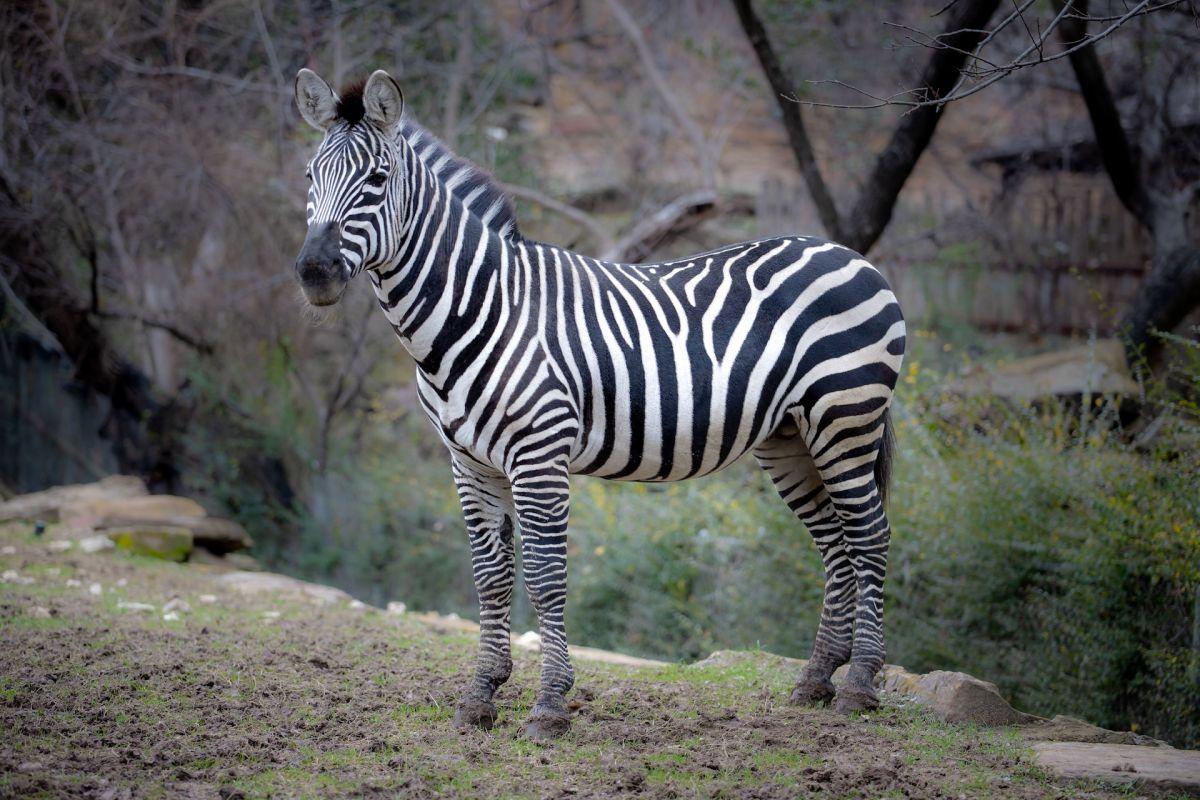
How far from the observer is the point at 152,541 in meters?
9.71

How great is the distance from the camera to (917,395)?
8398mm

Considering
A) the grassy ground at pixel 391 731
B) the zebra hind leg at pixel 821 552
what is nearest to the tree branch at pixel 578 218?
the grassy ground at pixel 391 731

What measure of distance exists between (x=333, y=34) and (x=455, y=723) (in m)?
9.16

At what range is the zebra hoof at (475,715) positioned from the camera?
470cm

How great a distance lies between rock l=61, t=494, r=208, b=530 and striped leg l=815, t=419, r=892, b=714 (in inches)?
288

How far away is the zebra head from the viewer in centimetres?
426

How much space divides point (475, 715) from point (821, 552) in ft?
6.75

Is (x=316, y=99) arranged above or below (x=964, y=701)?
above

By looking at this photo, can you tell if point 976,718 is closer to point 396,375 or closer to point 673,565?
point 673,565

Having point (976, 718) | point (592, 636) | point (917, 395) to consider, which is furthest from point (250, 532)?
point (976, 718)

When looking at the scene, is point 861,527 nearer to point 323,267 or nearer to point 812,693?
point 812,693

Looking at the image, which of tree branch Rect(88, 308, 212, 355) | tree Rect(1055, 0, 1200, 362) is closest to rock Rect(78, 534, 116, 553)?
tree branch Rect(88, 308, 212, 355)

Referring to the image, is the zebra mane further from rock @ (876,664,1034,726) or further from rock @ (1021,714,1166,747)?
rock @ (1021,714,1166,747)

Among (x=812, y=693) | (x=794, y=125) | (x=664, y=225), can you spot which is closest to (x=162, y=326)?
(x=664, y=225)
